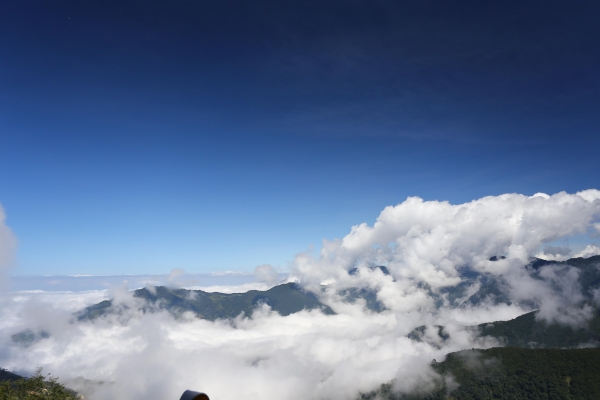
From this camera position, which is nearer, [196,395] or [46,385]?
[196,395]

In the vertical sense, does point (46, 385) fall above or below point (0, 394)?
below

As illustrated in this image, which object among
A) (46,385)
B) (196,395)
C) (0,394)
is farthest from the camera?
(46,385)

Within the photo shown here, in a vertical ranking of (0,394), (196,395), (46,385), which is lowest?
(46,385)

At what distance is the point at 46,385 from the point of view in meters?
98.6

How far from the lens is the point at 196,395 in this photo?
10.2 metres

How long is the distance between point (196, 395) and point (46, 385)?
12929 centimetres

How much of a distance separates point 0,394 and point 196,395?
288ft

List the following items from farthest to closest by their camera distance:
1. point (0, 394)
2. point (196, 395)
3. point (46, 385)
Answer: point (46, 385)
point (0, 394)
point (196, 395)

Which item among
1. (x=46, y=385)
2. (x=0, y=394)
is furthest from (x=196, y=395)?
(x=46, y=385)

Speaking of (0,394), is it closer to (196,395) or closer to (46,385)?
(46,385)

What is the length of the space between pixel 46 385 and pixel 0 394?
42912 mm

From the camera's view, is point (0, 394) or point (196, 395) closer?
point (196, 395)

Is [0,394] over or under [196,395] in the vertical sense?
under

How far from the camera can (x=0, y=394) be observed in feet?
212
